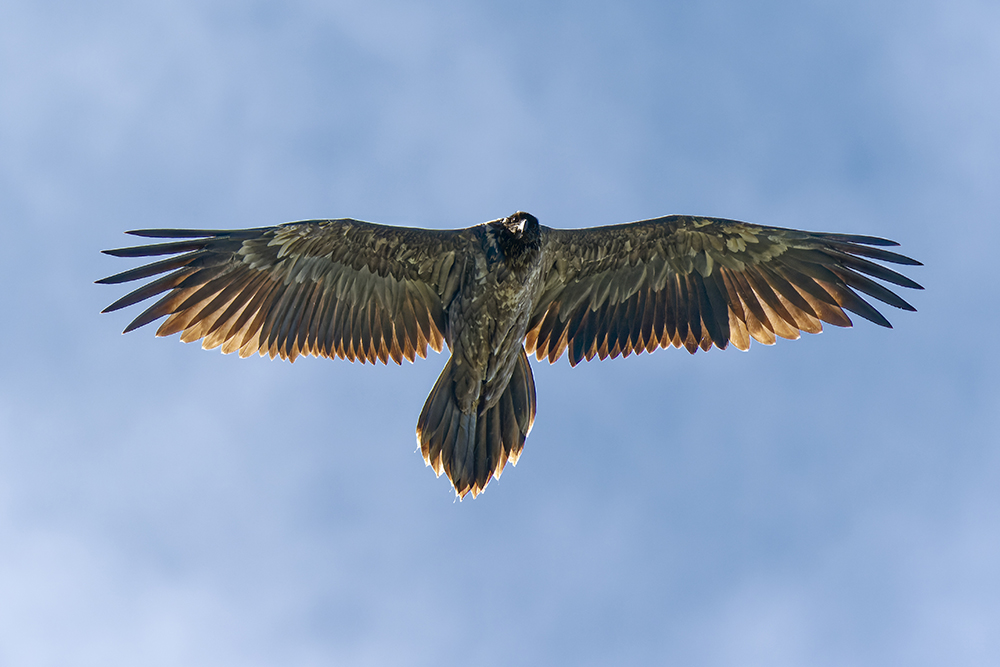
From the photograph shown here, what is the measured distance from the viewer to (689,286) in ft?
26.0

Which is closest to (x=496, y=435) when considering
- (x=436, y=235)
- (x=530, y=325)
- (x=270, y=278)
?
(x=530, y=325)

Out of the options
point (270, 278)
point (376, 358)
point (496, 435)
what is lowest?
point (496, 435)

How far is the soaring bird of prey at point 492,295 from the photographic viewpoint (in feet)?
24.2

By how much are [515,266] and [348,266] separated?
4.96ft

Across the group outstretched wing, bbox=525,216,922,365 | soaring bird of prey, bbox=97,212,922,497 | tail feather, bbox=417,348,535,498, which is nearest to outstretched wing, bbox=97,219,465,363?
soaring bird of prey, bbox=97,212,922,497

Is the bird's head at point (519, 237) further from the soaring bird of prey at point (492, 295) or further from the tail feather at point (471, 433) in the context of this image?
the tail feather at point (471, 433)

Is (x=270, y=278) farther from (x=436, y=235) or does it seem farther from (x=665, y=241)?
(x=665, y=241)

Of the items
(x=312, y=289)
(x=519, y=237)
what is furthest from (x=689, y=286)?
(x=312, y=289)

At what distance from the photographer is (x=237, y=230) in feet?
24.7

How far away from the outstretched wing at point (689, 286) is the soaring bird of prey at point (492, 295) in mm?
12

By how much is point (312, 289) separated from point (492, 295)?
1.61 m

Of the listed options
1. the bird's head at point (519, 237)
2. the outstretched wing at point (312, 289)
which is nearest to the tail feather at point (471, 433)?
the outstretched wing at point (312, 289)

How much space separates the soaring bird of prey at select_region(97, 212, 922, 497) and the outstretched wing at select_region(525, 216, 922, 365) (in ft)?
0.04

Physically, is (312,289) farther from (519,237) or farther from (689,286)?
(689,286)
